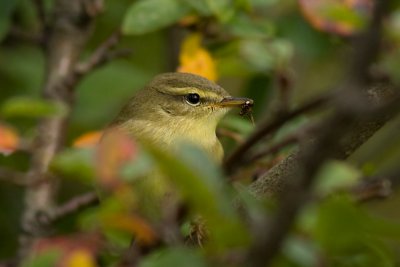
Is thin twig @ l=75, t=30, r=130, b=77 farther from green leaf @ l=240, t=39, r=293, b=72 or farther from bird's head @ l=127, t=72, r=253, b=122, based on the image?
green leaf @ l=240, t=39, r=293, b=72

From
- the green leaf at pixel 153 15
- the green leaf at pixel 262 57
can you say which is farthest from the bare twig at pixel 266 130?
the green leaf at pixel 153 15

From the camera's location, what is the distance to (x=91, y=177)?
1664 millimetres

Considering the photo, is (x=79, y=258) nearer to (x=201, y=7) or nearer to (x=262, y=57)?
(x=262, y=57)

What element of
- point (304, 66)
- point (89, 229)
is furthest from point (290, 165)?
point (304, 66)

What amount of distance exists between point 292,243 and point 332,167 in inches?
8.1

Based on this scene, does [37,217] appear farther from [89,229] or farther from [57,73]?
[89,229]

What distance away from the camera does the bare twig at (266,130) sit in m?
1.40

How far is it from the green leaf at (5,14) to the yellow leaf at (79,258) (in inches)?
81.2

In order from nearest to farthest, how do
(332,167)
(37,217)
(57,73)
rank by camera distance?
(332,167) < (37,217) < (57,73)

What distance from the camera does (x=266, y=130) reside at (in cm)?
143

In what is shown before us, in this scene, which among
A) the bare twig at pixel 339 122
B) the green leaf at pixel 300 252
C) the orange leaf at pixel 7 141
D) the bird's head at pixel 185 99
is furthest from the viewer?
the bird's head at pixel 185 99

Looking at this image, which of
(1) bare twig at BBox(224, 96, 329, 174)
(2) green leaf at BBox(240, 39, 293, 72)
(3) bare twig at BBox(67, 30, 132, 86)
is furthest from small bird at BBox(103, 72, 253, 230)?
(1) bare twig at BBox(224, 96, 329, 174)

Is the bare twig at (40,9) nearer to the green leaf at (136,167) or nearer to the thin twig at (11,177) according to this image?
the thin twig at (11,177)

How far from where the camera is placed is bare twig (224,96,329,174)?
4.61 ft
